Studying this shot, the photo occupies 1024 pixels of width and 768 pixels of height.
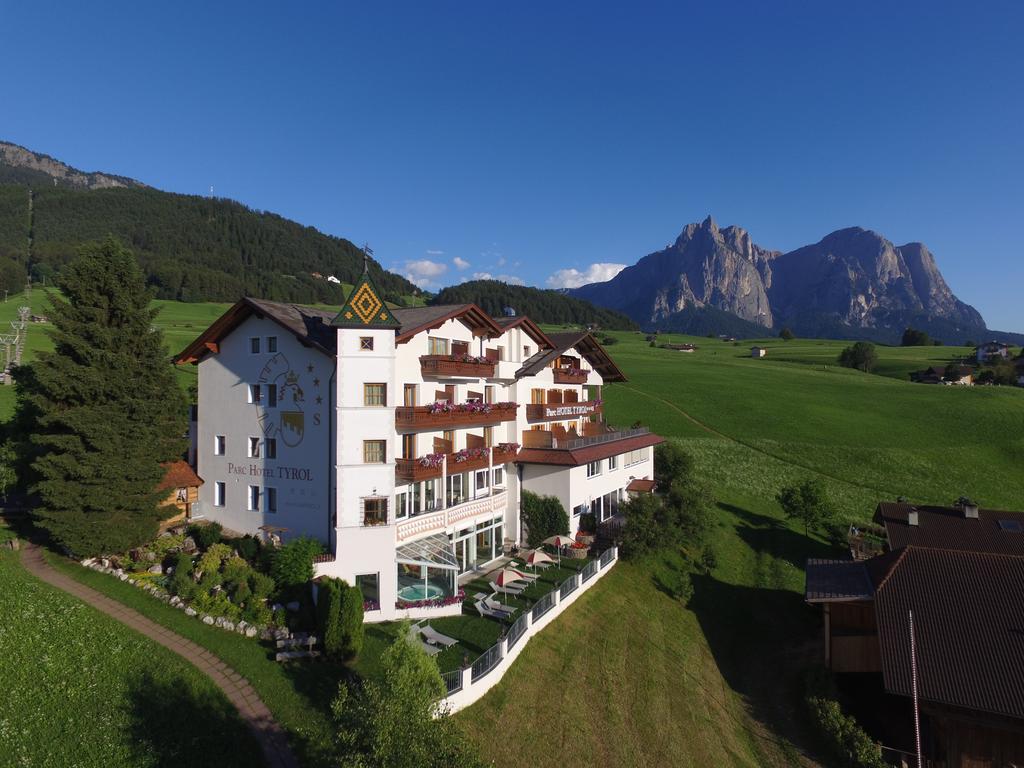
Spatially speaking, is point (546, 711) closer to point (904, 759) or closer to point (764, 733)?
point (764, 733)

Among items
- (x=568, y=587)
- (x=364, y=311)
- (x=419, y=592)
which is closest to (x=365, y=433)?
(x=364, y=311)

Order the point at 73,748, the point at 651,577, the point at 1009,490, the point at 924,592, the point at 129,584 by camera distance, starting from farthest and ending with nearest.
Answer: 1. the point at 1009,490
2. the point at 651,577
3. the point at 924,592
4. the point at 129,584
5. the point at 73,748

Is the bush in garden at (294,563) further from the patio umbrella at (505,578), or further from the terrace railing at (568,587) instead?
the terrace railing at (568,587)

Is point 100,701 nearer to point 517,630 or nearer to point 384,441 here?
point 384,441

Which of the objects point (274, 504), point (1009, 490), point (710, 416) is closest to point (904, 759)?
point (274, 504)

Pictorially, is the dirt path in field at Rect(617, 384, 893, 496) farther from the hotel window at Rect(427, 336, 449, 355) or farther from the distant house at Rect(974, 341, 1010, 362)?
the distant house at Rect(974, 341, 1010, 362)

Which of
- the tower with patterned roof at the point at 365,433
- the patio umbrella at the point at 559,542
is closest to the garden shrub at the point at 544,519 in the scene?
the patio umbrella at the point at 559,542

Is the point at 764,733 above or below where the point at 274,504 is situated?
below

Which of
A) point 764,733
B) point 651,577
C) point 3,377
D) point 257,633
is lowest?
point 764,733
